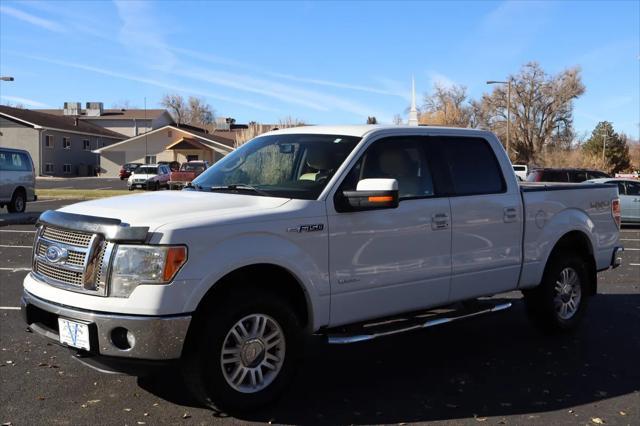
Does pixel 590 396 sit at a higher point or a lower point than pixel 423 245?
lower

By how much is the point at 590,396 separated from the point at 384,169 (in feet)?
7.59

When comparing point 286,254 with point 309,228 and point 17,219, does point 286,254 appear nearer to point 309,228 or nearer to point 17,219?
point 309,228

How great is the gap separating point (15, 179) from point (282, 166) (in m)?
17.8

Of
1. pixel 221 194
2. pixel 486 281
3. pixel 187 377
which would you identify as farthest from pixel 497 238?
pixel 187 377

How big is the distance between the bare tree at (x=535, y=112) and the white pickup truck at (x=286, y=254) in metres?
68.4

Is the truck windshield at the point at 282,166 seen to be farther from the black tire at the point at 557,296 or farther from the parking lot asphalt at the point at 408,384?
the black tire at the point at 557,296

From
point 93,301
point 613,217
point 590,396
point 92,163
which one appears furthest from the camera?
point 92,163

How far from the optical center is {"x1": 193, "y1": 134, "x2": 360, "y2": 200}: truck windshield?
470 cm

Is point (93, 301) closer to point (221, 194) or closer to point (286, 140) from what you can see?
point (221, 194)

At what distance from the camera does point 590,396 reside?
185 inches

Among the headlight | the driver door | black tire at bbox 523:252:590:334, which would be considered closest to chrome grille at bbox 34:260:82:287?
the headlight

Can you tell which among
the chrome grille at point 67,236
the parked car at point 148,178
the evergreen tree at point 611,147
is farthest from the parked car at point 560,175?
the evergreen tree at point 611,147

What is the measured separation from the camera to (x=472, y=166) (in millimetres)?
5652

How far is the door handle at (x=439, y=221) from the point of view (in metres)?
5.05
